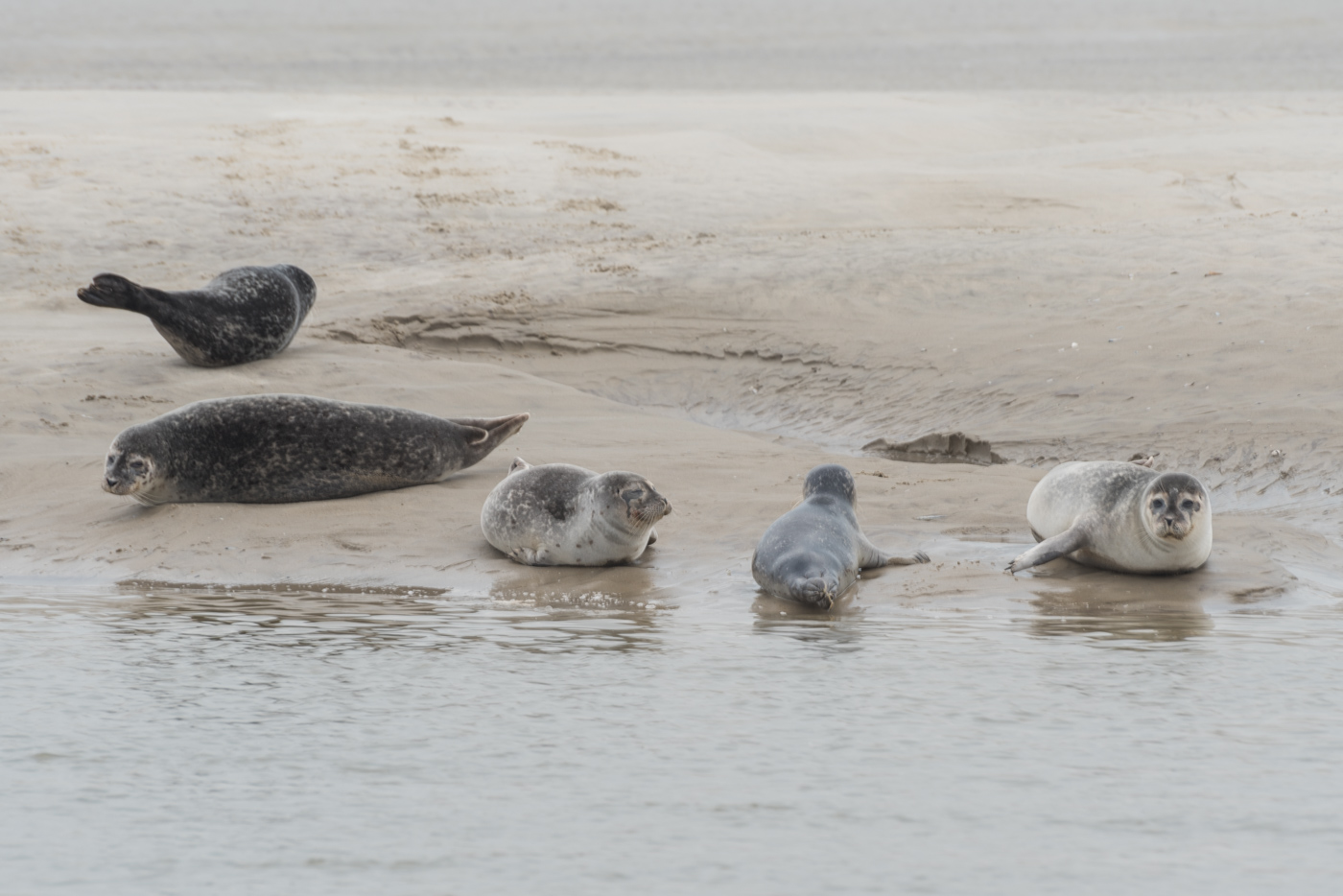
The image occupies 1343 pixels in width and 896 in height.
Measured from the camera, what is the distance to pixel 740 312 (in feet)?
35.5

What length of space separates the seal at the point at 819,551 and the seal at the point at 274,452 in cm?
183

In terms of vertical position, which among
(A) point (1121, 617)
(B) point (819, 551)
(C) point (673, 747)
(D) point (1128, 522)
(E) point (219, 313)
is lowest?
(C) point (673, 747)

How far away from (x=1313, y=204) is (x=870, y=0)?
50.0 metres

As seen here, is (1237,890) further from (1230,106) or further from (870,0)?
(870,0)

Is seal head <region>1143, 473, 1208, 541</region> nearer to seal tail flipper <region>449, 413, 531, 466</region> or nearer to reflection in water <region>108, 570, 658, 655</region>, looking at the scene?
reflection in water <region>108, 570, 658, 655</region>

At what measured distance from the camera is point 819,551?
5379mm

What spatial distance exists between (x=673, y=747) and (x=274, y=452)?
11.2 ft

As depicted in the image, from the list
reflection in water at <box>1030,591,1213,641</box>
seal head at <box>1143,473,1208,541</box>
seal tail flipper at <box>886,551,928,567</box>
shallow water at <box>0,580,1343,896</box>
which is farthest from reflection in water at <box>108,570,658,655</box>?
seal head at <box>1143,473,1208,541</box>

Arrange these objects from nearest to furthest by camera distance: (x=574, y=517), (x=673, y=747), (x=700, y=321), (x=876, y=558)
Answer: (x=673, y=747)
(x=876, y=558)
(x=574, y=517)
(x=700, y=321)

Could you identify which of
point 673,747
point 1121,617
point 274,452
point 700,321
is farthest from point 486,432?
point 700,321

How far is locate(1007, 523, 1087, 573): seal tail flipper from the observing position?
216 inches

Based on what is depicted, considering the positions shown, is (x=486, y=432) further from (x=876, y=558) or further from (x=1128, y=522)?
(x=1128, y=522)

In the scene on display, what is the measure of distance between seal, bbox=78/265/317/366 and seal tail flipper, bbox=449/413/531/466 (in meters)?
2.48

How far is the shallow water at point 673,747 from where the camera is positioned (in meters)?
3.09
